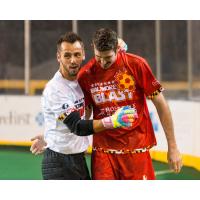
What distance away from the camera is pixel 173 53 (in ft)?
22.4

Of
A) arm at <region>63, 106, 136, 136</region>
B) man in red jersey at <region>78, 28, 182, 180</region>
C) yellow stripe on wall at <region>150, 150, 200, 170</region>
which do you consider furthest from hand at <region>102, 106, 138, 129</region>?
yellow stripe on wall at <region>150, 150, 200, 170</region>

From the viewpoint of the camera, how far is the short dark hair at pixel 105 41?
2.81 metres

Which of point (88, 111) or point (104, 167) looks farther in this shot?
point (88, 111)

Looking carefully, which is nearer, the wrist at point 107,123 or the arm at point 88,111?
the wrist at point 107,123

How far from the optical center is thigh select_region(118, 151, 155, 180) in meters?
3.01

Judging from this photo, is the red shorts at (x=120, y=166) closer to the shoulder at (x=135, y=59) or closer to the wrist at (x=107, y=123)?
the wrist at (x=107, y=123)

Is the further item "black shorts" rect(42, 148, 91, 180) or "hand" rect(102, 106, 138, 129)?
"black shorts" rect(42, 148, 91, 180)

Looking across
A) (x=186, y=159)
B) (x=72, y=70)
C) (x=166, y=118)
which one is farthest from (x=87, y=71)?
(x=186, y=159)

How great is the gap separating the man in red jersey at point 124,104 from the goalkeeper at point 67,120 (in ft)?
0.24

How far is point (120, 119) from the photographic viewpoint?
9.21 ft

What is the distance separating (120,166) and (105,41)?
2.15 feet

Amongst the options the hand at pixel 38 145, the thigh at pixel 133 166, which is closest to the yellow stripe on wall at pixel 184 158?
the hand at pixel 38 145

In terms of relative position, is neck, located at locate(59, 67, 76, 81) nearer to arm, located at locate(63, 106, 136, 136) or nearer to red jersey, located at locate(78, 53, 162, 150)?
red jersey, located at locate(78, 53, 162, 150)

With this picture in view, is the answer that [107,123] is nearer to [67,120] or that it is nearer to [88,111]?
[67,120]
